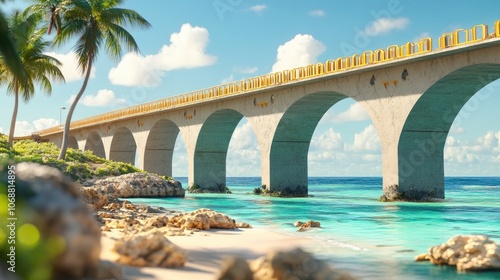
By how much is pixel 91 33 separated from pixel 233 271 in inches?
1011

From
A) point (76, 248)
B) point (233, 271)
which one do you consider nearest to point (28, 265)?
point (76, 248)

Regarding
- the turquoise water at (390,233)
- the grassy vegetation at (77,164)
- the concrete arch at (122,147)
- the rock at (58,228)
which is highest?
the concrete arch at (122,147)

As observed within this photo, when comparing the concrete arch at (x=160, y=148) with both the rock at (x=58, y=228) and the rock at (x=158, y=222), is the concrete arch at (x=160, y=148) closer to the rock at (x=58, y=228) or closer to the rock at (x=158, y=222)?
the rock at (x=158, y=222)

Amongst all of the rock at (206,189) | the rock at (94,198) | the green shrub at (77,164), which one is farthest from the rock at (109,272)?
the rock at (206,189)

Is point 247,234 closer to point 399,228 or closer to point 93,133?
point 399,228

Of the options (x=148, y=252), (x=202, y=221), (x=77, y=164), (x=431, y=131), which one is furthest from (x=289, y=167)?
(x=148, y=252)

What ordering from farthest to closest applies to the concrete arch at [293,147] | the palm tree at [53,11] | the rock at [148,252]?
1. the concrete arch at [293,147]
2. the palm tree at [53,11]
3. the rock at [148,252]

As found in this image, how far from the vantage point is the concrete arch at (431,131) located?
2133cm

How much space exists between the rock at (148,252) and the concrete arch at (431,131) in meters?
16.9

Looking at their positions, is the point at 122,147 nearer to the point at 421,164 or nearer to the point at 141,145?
the point at 141,145

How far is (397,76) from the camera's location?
74.1ft

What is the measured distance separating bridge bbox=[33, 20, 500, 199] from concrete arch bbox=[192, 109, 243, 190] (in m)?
0.07

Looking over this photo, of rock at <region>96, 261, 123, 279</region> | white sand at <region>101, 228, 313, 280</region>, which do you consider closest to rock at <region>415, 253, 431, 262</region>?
white sand at <region>101, 228, 313, 280</region>

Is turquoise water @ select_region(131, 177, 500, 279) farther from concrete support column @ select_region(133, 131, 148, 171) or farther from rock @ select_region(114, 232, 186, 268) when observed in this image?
concrete support column @ select_region(133, 131, 148, 171)
